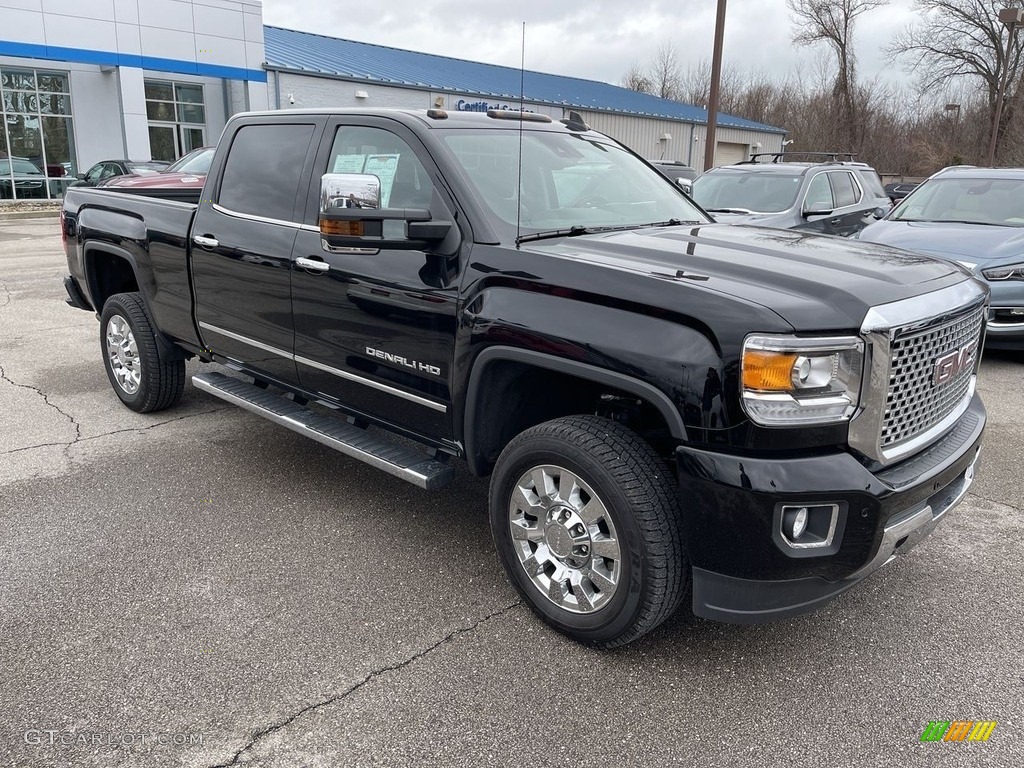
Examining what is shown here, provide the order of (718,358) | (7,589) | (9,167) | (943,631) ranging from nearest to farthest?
(718,358) < (943,631) < (7,589) < (9,167)

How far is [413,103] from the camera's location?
28656mm

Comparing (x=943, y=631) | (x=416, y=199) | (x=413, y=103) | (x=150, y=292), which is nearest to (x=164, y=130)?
(x=413, y=103)

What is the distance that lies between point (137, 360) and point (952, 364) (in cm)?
489

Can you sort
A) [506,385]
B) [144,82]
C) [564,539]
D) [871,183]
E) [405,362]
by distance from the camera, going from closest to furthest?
[564,539] < [506,385] < [405,362] < [871,183] < [144,82]

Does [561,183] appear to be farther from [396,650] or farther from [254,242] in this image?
[396,650]

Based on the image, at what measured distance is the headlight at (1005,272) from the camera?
6.88 meters

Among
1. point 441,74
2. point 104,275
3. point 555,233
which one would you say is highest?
point 441,74

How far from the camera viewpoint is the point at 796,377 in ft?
8.13

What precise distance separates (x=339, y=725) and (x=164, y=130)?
2951 centimetres

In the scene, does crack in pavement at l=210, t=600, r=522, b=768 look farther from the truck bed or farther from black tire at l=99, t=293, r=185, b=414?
black tire at l=99, t=293, r=185, b=414

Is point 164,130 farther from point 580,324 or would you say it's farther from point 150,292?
point 580,324

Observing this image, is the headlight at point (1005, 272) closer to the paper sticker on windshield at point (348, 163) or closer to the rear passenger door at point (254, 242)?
the paper sticker on windshield at point (348, 163)

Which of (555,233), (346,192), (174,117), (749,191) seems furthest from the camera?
(174,117)

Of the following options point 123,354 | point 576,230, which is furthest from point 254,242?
point 123,354
